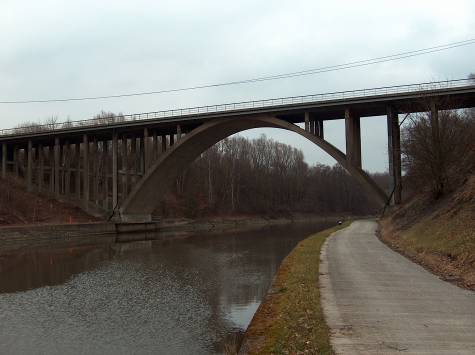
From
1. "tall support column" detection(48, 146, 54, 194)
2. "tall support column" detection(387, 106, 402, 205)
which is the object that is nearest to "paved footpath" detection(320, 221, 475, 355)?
"tall support column" detection(387, 106, 402, 205)

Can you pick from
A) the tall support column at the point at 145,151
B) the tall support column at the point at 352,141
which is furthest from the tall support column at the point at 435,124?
the tall support column at the point at 145,151

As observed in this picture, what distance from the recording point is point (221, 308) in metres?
14.4

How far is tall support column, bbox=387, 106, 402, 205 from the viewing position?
40094 mm

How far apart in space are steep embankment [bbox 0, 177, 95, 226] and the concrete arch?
5.64 metres

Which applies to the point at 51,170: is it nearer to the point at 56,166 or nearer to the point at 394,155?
the point at 56,166

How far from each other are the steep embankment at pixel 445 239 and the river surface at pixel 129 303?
19.1 feet

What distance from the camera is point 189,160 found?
57188 millimetres

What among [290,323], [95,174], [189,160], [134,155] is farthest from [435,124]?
[95,174]

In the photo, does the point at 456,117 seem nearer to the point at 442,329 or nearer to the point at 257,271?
Answer: the point at 257,271

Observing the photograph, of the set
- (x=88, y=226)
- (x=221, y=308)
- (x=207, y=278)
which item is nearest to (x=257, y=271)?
(x=207, y=278)

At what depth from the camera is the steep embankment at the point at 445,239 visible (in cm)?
1390

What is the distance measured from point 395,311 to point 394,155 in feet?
108

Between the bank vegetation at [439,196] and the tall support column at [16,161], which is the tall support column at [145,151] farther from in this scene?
the bank vegetation at [439,196]

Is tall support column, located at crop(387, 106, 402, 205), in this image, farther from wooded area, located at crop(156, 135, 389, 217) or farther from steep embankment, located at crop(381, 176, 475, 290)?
wooded area, located at crop(156, 135, 389, 217)
